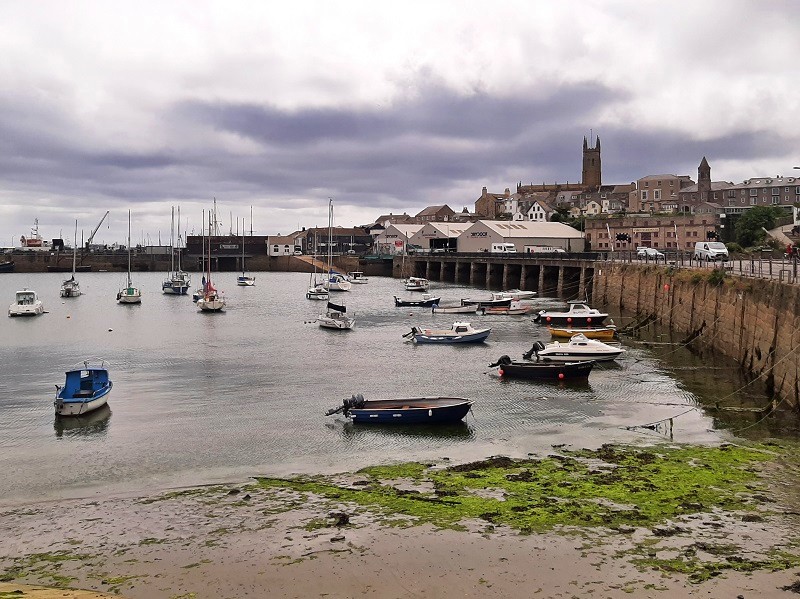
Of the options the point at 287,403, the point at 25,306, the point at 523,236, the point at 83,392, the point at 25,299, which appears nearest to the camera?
the point at 83,392

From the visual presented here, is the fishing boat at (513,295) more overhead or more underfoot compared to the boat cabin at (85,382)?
more overhead

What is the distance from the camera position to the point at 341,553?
60.0 ft

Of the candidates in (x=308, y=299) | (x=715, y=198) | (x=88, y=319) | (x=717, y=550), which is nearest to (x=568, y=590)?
(x=717, y=550)

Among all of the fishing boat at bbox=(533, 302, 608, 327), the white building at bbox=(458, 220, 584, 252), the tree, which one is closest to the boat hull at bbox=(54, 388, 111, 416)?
the fishing boat at bbox=(533, 302, 608, 327)

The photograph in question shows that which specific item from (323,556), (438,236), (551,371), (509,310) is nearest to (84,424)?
(323,556)

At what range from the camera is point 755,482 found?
73.8ft

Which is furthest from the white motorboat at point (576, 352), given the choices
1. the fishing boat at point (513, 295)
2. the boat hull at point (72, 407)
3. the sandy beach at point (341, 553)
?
the fishing boat at point (513, 295)

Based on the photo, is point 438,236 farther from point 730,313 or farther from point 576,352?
point 730,313

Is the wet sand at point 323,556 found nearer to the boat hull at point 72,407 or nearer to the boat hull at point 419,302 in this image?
the boat hull at point 72,407

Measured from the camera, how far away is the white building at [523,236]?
14400cm

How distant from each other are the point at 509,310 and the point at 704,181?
107 m

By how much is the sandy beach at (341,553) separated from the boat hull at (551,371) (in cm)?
1961

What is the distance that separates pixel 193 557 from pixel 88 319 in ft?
228

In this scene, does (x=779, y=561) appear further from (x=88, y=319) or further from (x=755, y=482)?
(x=88, y=319)
